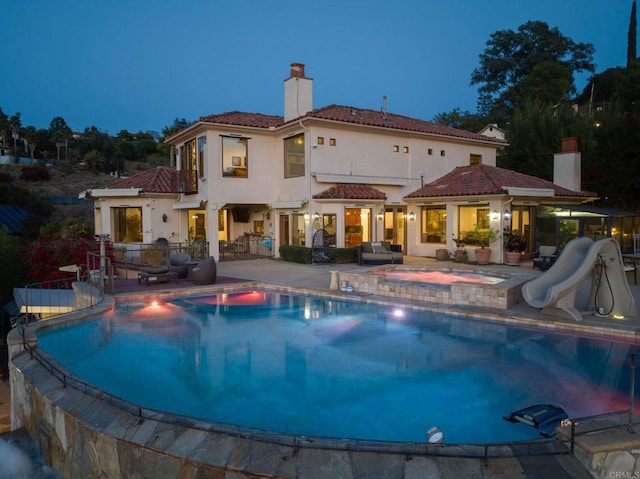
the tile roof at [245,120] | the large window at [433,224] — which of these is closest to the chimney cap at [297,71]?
the tile roof at [245,120]

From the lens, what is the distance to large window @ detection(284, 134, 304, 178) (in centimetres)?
2122

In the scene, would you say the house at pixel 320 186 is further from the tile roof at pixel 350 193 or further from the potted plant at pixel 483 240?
the potted plant at pixel 483 240

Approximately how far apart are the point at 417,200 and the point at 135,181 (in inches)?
541

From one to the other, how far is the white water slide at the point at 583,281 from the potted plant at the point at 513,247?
28.3 ft

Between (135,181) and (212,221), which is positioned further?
(135,181)

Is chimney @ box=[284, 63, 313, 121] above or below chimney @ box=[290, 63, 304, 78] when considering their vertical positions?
below

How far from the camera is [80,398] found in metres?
5.49

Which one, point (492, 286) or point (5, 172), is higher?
point (5, 172)

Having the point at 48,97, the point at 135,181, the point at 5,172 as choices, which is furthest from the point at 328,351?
the point at 48,97

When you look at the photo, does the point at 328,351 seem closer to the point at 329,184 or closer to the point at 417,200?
the point at 329,184

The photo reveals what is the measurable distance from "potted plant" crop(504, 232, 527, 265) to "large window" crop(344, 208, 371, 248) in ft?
19.1

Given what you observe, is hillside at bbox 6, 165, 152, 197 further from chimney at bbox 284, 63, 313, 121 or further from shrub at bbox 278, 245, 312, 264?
shrub at bbox 278, 245, 312, 264

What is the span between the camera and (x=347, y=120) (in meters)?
21.0

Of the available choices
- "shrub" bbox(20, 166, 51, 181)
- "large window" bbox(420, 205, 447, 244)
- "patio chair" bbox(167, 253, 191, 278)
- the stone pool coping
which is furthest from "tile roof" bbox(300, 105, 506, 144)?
"shrub" bbox(20, 166, 51, 181)
